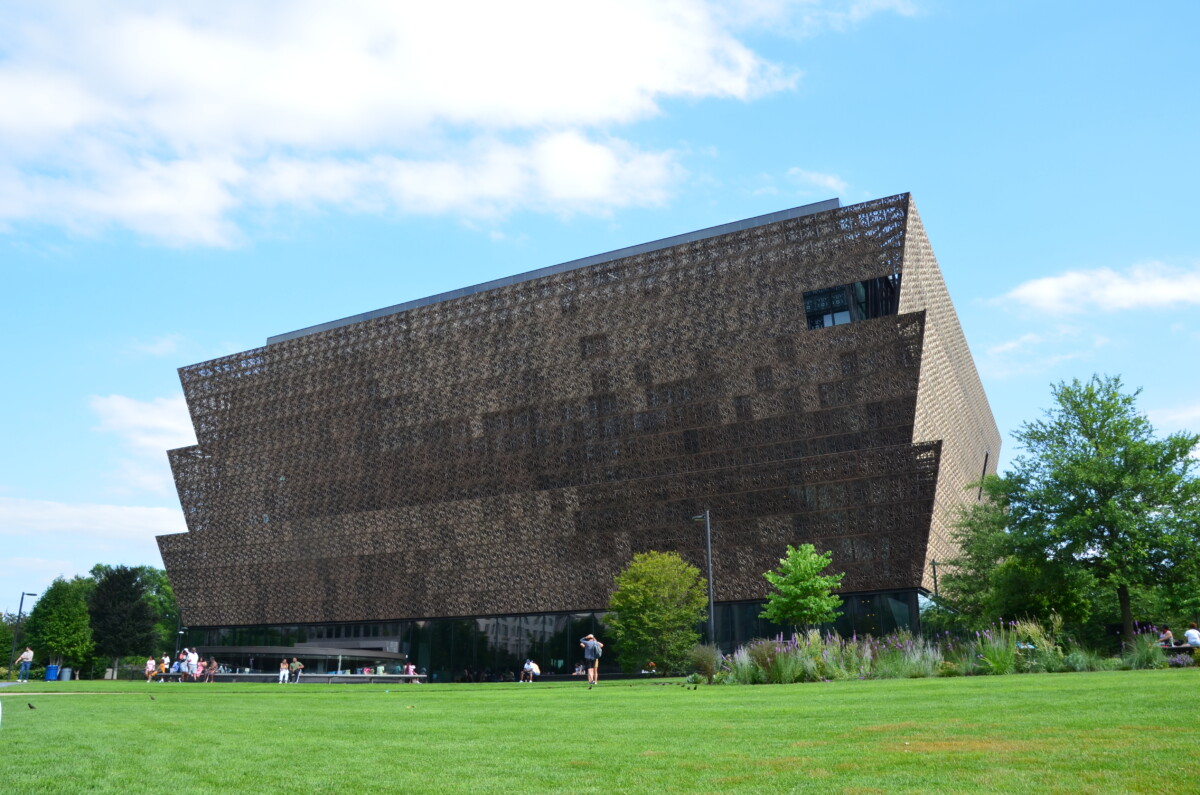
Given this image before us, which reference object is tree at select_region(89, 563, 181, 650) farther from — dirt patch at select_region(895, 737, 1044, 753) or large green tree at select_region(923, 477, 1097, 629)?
dirt patch at select_region(895, 737, 1044, 753)

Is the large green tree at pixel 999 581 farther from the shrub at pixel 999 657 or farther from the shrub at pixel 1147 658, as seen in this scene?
the shrub at pixel 999 657

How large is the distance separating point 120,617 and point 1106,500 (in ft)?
244

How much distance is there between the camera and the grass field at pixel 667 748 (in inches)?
268

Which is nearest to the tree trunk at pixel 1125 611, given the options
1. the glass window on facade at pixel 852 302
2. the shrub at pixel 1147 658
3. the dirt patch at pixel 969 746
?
the shrub at pixel 1147 658

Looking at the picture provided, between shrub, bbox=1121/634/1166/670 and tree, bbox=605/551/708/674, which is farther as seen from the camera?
tree, bbox=605/551/708/674

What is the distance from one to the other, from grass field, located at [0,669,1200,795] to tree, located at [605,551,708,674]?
32177 millimetres

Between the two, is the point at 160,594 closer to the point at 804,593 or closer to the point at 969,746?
the point at 804,593

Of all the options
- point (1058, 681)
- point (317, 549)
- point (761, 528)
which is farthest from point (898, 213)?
point (317, 549)

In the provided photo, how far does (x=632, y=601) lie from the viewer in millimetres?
47031

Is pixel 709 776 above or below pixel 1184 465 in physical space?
below

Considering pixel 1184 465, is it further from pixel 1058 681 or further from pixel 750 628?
pixel 1058 681

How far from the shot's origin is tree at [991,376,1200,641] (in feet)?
125

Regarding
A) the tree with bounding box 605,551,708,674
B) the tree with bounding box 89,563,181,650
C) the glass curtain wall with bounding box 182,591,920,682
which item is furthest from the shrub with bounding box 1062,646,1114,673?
the tree with bounding box 89,563,181,650

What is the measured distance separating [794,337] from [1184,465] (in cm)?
2170
